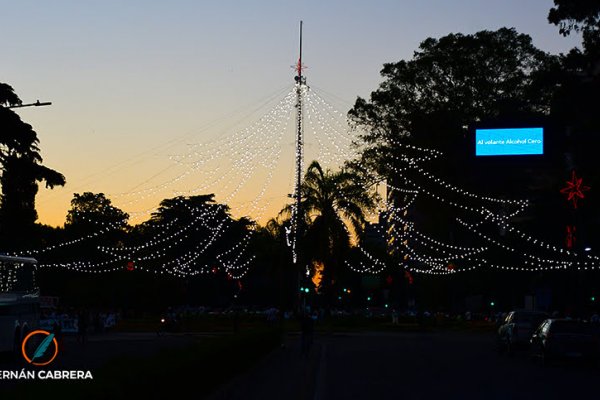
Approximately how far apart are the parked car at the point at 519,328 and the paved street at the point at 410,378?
53 centimetres

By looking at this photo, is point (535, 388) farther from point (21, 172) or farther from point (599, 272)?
point (599, 272)

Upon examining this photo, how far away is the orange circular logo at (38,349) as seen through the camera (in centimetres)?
2528

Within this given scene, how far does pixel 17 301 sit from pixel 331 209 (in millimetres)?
44790

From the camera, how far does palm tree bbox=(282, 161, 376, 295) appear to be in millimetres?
76688

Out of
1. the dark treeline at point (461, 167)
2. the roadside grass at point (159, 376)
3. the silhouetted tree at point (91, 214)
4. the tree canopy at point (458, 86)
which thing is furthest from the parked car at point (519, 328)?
the silhouetted tree at point (91, 214)

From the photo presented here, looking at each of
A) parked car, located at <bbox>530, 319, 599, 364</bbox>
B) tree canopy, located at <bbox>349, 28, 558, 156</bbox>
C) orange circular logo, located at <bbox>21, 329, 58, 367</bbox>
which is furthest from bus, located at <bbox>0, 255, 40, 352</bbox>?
tree canopy, located at <bbox>349, 28, 558, 156</bbox>

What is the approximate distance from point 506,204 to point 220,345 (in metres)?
52.8

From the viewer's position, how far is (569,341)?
34.4m

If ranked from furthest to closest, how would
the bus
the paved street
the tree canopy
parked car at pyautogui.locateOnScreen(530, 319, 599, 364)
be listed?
the tree canopy < parked car at pyautogui.locateOnScreen(530, 319, 599, 364) < the bus < the paved street

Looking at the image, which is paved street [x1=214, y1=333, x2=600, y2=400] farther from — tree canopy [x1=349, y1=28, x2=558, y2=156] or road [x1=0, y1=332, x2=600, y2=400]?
tree canopy [x1=349, y1=28, x2=558, y2=156]

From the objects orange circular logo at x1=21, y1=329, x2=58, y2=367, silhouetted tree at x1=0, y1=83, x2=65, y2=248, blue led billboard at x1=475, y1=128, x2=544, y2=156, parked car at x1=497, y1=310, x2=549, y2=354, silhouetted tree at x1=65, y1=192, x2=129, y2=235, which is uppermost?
silhouetted tree at x1=65, y1=192, x2=129, y2=235

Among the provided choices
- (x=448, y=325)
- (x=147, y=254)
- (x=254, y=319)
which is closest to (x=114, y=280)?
(x=147, y=254)

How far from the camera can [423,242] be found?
278 feet

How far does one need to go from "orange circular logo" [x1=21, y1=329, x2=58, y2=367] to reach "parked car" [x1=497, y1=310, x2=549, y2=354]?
1812 cm
